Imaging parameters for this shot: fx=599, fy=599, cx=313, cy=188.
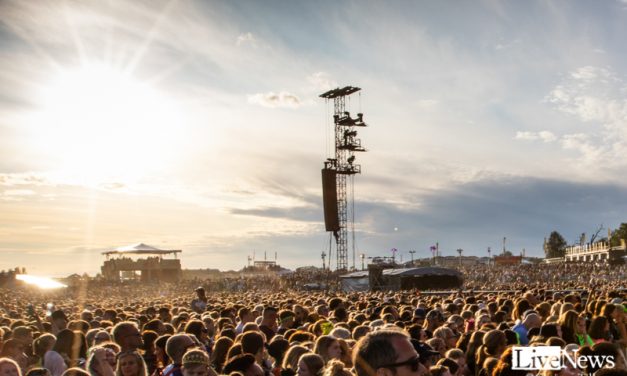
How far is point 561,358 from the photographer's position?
212 inches

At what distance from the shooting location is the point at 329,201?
186ft

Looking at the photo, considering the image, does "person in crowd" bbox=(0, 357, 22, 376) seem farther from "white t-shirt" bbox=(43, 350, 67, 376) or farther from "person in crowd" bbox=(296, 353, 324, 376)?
"person in crowd" bbox=(296, 353, 324, 376)

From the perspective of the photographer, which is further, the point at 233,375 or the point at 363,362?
the point at 233,375

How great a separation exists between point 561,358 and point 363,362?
2.70 metres

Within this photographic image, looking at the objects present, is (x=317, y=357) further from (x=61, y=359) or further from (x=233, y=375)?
(x=61, y=359)

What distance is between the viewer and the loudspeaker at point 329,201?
186ft

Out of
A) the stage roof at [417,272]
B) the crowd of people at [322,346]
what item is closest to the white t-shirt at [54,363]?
the crowd of people at [322,346]

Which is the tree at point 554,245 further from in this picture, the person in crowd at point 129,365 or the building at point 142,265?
the person in crowd at point 129,365

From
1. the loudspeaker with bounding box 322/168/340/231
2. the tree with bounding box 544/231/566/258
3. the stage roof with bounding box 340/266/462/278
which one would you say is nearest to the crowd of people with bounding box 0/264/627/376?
the stage roof with bounding box 340/266/462/278

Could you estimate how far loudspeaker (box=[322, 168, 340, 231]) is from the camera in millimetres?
56625

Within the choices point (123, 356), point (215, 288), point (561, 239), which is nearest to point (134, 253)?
point (215, 288)

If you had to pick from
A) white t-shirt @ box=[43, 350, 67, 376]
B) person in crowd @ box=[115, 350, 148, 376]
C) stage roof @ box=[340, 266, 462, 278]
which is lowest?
white t-shirt @ box=[43, 350, 67, 376]

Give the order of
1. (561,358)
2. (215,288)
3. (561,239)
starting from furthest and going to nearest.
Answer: (561,239), (215,288), (561,358)

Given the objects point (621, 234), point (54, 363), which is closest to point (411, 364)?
point (54, 363)
